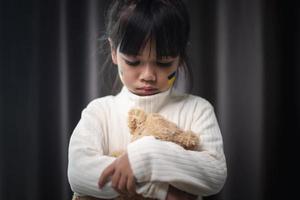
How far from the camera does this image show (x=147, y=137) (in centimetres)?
75

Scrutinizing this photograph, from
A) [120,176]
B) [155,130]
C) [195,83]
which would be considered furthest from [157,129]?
[195,83]

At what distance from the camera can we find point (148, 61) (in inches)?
31.9

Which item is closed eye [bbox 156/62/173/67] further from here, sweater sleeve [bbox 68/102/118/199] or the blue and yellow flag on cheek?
sweater sleeve [bbox 68/102/118/199]

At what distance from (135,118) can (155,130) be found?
0.06 metres

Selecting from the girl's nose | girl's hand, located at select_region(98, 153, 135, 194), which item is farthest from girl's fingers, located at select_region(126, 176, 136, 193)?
the girl's nose

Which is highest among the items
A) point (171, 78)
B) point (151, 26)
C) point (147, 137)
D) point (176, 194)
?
point (151, 26)

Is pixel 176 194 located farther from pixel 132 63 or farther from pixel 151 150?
pixel 132 63

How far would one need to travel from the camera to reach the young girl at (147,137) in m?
0.73

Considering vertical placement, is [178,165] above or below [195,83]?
below

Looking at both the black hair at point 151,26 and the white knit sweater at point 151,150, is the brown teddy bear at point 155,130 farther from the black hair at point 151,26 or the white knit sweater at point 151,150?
the black hair at point 151,26

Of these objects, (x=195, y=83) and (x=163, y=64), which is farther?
(x=195, y=83)
